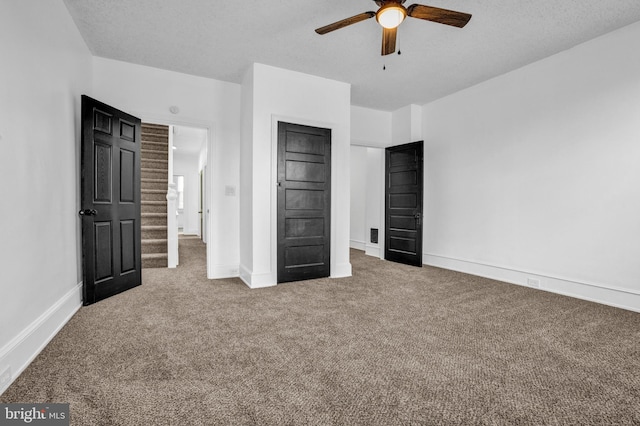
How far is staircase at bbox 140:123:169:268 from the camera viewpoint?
5.02 meters

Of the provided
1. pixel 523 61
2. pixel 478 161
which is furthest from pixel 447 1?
pixel 478 161

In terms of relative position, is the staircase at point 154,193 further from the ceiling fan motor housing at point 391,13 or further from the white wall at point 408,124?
the ceiling fan motor housing at point 391,13

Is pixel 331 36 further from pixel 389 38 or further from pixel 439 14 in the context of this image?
pixel 439 14

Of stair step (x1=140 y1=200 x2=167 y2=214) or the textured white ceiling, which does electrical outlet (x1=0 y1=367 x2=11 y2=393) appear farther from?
stair step (x1=140 y1=200 x2=167 y2=214)

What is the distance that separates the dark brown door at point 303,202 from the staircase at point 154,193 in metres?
2.35

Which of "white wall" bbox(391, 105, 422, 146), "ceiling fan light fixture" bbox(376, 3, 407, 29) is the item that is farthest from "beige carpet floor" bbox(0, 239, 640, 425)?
"white wall" bbox(391, 105, 422, 146)

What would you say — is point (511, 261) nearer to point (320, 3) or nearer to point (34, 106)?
point (320, 3)

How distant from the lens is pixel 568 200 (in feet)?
11.4

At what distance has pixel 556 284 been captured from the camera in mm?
3561

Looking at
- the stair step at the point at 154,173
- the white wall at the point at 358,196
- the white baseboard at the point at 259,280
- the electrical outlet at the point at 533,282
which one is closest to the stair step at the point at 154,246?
the stair step at the point at 154,173

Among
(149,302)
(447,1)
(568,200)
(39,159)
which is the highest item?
(447,1)

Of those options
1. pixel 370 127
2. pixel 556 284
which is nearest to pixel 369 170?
pixel 370 127

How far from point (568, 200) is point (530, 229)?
1.75 feet

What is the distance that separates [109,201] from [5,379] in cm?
202
